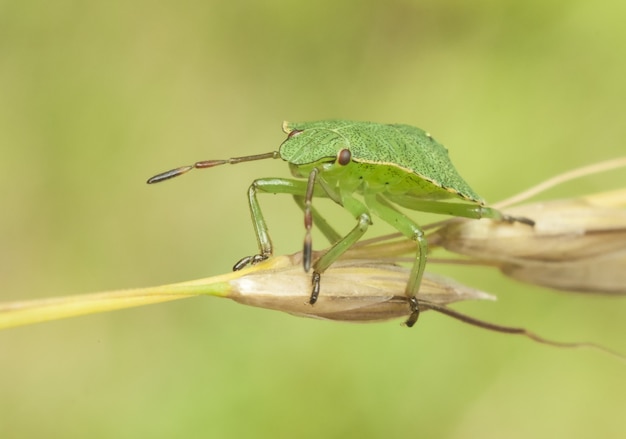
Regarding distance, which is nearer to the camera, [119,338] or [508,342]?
[508,342]

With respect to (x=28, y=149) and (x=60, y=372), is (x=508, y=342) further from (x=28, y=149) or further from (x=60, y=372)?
(x=28, y=149)

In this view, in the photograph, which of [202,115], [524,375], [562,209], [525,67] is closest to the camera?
[562,209]

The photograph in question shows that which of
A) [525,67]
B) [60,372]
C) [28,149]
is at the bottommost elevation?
[60,372]

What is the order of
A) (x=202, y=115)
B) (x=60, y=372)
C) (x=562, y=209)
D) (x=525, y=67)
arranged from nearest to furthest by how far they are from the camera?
1. (x=562, y=209)
2. (x=60, y=372)
3. (x=525, y=67)
4. (x=202, y=115)

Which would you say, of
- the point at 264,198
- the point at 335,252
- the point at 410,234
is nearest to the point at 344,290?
the point at 335,252

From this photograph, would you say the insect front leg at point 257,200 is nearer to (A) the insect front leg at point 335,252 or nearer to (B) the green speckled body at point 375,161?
(B) the green speckled body at point 375,161

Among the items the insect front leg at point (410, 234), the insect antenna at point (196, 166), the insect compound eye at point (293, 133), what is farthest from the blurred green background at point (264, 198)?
the insect antenna at point (196, 166)

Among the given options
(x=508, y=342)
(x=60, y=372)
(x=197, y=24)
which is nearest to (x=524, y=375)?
(x=508, y=342)
